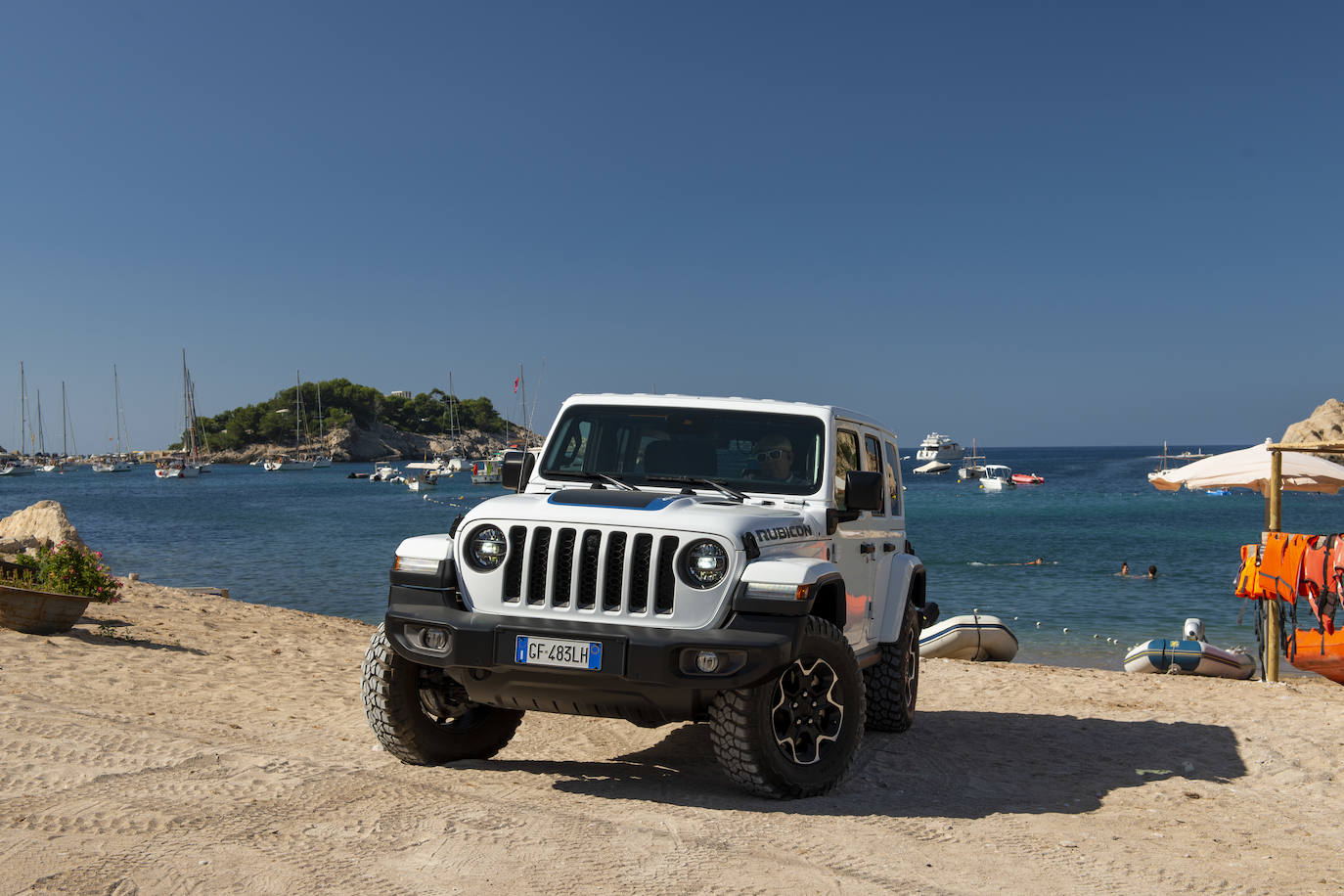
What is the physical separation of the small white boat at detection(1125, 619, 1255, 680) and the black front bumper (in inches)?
434

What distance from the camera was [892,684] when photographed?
7.73 meters

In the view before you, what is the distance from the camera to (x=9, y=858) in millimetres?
4227

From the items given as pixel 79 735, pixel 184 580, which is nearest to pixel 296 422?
pixel 184 580

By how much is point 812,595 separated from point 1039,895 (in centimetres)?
159

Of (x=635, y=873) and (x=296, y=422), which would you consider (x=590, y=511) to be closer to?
(x=635, y=873)

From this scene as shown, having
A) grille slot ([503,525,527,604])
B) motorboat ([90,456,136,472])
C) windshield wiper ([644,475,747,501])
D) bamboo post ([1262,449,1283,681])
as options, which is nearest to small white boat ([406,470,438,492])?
motorboat ([90,456,136,472])

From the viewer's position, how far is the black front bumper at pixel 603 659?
493 centimetres

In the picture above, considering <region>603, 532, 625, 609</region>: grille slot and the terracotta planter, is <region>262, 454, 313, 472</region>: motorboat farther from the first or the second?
<region>603, 532, 625, 609</region>: grille slot

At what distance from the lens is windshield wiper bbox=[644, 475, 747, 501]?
19.5 feet

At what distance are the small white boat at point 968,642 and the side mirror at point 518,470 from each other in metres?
9.64

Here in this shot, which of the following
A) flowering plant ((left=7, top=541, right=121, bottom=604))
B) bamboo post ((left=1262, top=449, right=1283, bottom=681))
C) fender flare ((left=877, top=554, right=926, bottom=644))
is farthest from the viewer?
bamboo post ((left=1262, top=449, right=1283, bottom=681))

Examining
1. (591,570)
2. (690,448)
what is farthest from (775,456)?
(591,570)

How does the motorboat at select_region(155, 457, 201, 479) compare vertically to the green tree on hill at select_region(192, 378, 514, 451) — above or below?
below

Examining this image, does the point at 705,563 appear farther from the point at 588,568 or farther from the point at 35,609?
the point at 35,609
